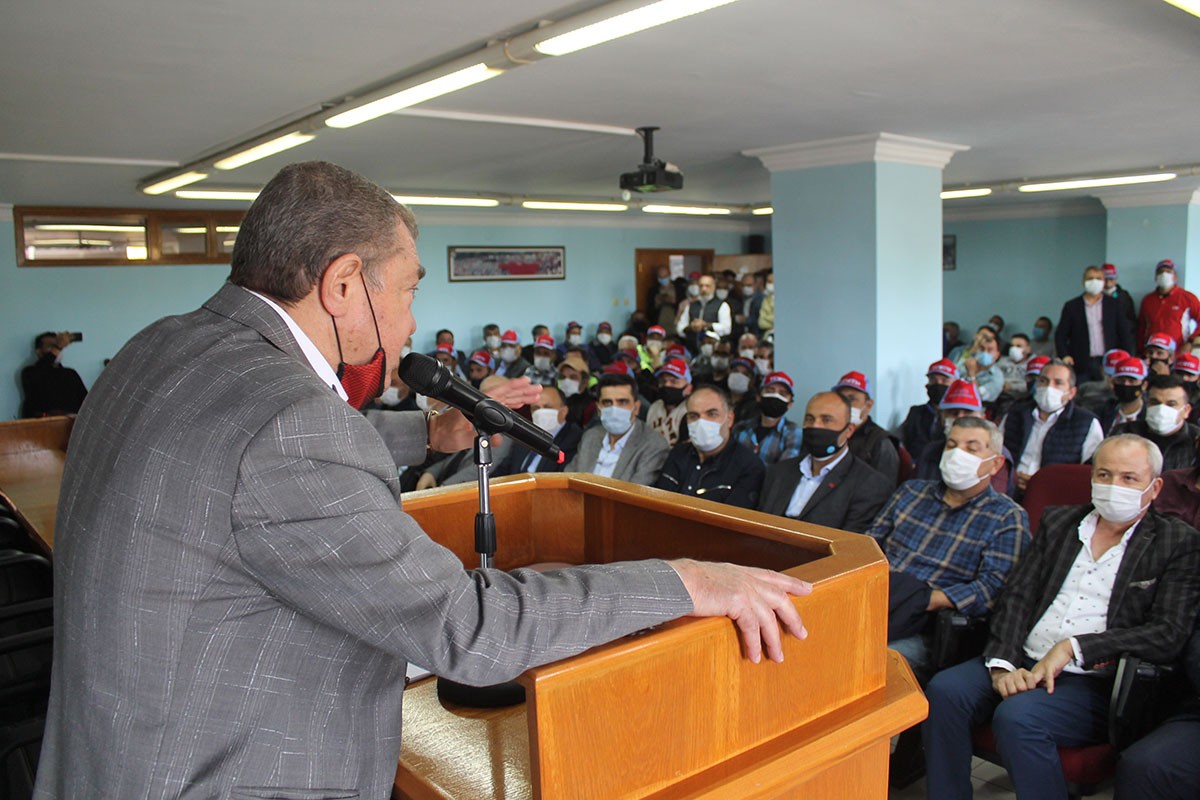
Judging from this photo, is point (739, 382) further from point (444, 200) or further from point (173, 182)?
point (173, 182)

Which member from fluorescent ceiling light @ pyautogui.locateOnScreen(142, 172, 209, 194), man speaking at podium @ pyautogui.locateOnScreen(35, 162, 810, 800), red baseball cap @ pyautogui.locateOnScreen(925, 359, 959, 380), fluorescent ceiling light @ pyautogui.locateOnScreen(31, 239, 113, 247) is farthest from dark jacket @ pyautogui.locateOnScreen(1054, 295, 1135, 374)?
fluorescent ceiling light @ pyautogui.locateOnScreen(31, 239, 113, 247)

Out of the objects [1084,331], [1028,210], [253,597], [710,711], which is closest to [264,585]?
[253,597]

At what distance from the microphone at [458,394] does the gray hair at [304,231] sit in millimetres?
304

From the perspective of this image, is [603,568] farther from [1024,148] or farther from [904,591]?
[1024,148]

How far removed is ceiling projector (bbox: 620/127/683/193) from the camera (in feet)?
18.9

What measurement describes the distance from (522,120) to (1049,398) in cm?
346

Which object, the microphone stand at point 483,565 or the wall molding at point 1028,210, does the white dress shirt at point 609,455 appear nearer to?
the microphone stand at point 483,565

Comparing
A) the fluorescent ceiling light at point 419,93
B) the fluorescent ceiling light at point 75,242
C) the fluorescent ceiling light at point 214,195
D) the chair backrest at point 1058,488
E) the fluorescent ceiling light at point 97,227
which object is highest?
the fluorescent ceiling light at point 214,195

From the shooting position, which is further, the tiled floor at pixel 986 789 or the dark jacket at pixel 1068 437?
the dark jacket at pixel 1068 437

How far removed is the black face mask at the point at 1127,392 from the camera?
18.2 feet

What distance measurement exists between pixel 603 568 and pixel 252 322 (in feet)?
1.57

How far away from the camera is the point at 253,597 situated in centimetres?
94

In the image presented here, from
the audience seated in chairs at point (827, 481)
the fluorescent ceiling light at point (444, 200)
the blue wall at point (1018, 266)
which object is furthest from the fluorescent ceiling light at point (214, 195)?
the blue wall at point (1018, 266)

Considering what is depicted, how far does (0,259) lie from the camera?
9.26m
